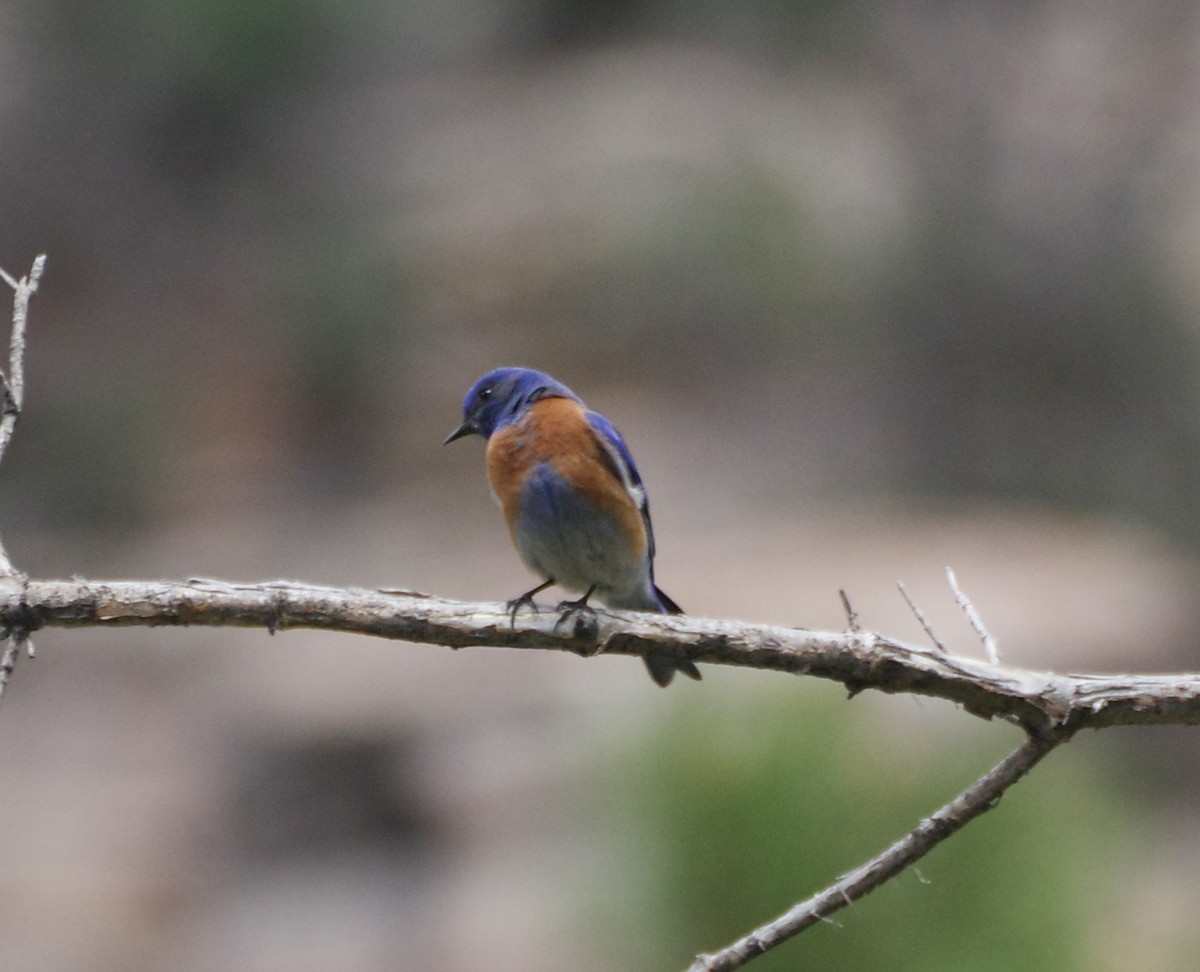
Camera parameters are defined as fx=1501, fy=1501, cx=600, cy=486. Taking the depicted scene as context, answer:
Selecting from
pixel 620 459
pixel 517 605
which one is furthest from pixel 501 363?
pixel 517 605

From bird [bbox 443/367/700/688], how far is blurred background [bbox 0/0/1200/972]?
4.53m

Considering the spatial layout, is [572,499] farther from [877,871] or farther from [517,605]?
[877,871]

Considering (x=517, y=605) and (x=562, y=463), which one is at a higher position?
(x=562, y=463)

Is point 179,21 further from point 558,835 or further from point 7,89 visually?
point 558,835

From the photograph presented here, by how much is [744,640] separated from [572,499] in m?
1.47

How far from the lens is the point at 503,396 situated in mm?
5375

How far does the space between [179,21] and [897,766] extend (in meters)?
17.3

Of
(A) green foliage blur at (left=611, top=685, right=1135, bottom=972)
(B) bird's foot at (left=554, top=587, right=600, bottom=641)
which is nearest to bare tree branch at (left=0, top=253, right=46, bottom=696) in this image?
(B) bird's foot at (left=554, top=587, right=600, bottom=641)

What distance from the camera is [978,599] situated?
1320cm

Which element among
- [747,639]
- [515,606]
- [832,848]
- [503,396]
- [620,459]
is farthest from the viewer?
[832,848]

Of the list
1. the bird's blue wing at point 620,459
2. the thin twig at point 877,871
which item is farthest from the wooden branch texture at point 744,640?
the bird's blue wing at point 620,459

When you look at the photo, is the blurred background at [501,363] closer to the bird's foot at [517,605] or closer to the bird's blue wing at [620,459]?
the bird's blue wing at [620,459]

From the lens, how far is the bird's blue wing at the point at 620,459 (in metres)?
5.09

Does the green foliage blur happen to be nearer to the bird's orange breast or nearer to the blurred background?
the bird's orange breast
